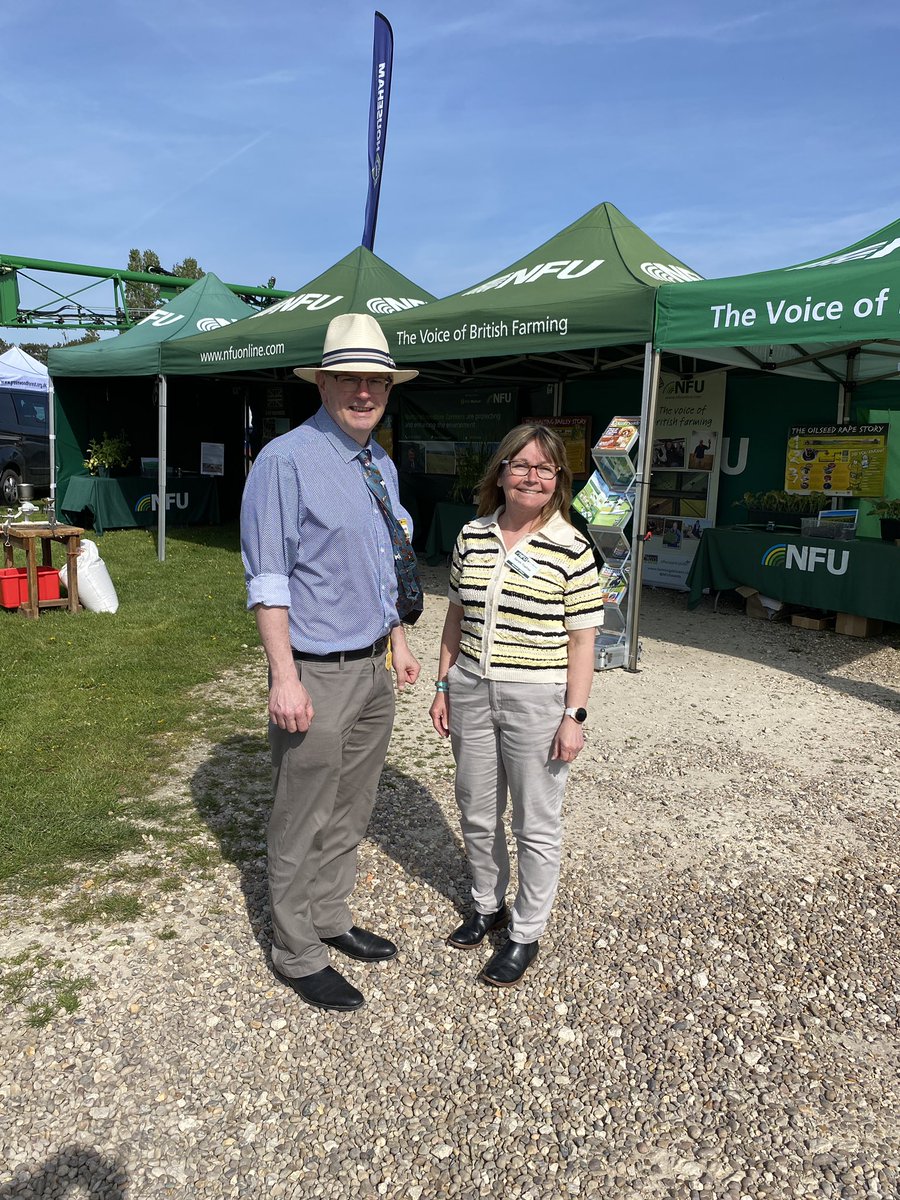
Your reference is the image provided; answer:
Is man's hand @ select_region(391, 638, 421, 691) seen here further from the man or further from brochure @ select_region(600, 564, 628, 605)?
brochure @ select_region(600, 564, 628, 605)

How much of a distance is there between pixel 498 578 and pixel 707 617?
6170 millimetres

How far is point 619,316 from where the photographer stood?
6.25m

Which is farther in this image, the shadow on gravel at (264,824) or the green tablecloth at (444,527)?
the green tablecloth at (444,527)

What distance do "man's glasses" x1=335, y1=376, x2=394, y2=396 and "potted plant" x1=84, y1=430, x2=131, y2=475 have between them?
11665 mm

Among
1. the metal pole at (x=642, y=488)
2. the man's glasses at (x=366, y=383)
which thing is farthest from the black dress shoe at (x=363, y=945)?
the metal pole at (x=642, y=488)

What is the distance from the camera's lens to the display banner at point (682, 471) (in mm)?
9438

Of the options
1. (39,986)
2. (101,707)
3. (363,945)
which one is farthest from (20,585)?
(363,945)

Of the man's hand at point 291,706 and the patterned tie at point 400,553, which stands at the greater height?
the patterned tie at point 400,553

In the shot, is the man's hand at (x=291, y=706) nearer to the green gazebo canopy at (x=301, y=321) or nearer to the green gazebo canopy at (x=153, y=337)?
the green gazebo canopy at (x=301, y=321)

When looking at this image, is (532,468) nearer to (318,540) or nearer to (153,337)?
(318,540)

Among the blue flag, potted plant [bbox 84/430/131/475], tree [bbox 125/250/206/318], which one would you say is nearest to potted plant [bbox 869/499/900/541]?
the blue flag

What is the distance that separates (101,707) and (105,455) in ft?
29.1

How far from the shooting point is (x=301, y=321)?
9.65 m

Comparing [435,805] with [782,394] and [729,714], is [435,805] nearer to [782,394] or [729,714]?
[729,714]
